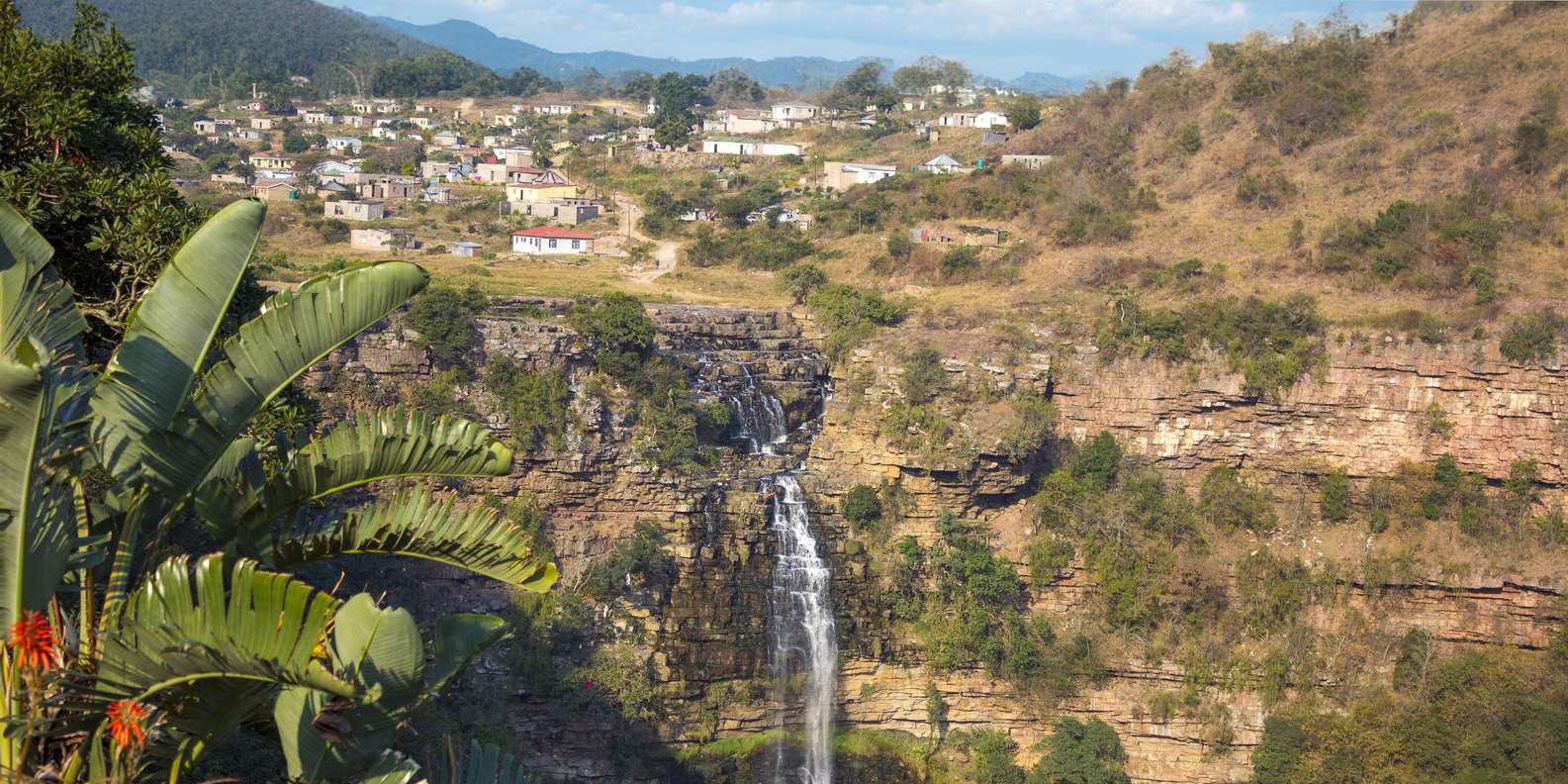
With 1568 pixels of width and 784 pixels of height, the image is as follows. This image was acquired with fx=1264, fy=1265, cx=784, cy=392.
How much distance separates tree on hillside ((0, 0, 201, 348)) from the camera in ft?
30.3

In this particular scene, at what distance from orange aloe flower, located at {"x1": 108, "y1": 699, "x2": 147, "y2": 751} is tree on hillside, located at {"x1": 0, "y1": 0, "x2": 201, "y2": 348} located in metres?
5.01


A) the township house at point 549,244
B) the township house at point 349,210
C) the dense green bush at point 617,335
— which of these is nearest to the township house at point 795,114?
the township house at point 349,210

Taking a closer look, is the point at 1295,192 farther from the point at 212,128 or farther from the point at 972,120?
the point at 212,128

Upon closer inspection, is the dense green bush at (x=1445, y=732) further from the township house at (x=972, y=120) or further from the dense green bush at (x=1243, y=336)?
the township house at (x=972, y=120)

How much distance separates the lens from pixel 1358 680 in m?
22.1

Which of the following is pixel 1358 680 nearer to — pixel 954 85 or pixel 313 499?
pixel 313 499

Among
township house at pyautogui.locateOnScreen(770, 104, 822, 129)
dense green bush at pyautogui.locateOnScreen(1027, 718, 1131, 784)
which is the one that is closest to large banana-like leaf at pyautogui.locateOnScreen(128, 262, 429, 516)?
dense green bush at pyautogui.locateOnScreen(1027, 718, 1131, 784)

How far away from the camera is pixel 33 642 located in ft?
14.1

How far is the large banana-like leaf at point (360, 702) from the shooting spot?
15.2 feet

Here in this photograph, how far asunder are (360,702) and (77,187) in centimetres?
680

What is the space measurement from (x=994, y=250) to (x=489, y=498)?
48.6ft

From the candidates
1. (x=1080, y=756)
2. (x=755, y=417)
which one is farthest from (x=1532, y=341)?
(x=755, y=417)

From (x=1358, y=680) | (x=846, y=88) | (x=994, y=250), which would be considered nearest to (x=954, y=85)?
(x=846, y=88)

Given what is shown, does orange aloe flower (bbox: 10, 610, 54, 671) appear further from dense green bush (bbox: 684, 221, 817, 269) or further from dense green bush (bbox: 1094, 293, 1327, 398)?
dense green bush (bbox: 684, 221, 817, 269)
